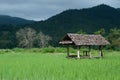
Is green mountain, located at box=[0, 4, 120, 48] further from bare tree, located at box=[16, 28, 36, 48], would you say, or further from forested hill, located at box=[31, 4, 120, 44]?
bare tree, located at box=[16, 28, 36, 48]

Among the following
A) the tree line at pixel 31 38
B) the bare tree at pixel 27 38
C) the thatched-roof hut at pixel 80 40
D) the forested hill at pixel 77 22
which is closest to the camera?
the thatched-roof hut at pixel 80 40

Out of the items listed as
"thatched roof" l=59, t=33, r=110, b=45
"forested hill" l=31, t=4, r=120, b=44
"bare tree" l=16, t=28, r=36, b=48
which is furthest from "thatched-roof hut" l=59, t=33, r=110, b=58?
"forested hill" l=31, t=4, r=120, b=44

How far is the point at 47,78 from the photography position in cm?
1088

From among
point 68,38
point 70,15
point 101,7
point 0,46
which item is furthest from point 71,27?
point 68,38

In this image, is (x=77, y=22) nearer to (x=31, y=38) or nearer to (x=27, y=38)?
(x=27, y=38)

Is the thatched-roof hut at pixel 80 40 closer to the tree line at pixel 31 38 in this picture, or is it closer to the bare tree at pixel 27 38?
the tree line at pixel 31 38

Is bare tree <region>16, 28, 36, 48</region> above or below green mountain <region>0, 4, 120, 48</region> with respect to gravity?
below

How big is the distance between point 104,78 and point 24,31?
82.2 m

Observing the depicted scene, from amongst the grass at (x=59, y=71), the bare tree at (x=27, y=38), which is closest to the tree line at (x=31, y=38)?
the bare tree at (x=27, y=38)

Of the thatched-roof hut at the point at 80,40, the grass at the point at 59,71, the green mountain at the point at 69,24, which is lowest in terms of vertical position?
the grass at the point at 59,71

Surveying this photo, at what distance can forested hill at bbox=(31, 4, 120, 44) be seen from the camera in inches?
5015

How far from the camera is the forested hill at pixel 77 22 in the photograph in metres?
127

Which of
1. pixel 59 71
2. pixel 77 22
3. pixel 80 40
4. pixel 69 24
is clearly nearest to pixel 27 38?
pixel 69 24

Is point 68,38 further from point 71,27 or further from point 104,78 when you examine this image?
point 71,27
